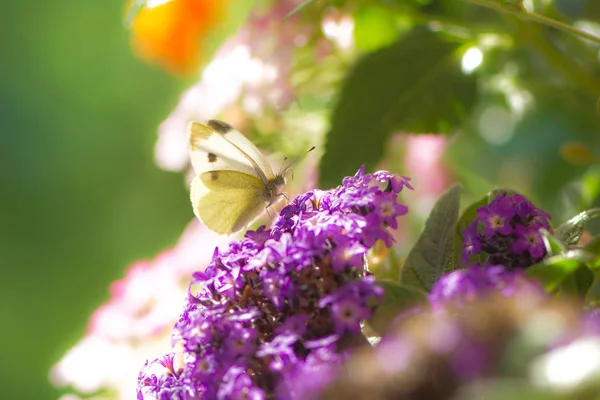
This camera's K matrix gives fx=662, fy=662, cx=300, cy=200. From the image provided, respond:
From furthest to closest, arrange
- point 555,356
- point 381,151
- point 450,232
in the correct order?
point 381,151
point 450,232
point 555,356

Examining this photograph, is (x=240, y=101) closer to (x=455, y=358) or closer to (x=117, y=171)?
(x=455, y=358)

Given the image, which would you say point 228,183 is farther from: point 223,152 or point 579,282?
point 579,282

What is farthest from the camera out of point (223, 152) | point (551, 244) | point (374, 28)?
point (374, 28)

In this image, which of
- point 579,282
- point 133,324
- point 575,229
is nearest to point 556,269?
point 579,282

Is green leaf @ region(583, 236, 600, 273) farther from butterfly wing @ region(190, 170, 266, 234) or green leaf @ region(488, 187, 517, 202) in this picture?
butterfly wing @ region(190, 170, 266, 234)

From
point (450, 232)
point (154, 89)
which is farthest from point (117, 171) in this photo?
point (450, 232)
